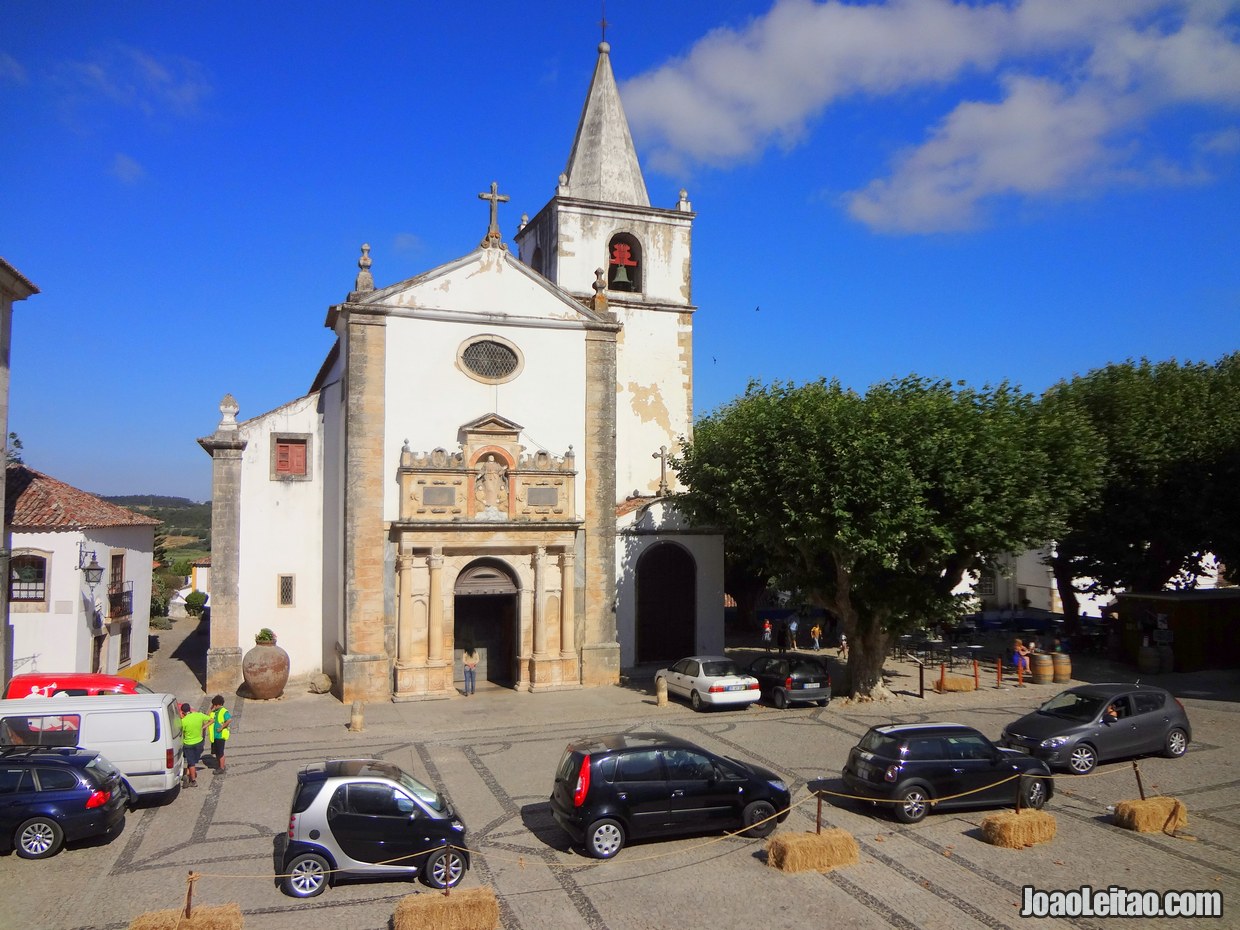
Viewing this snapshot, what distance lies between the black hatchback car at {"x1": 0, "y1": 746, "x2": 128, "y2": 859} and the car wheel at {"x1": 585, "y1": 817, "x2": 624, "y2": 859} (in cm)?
704

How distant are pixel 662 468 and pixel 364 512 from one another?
37.0ft

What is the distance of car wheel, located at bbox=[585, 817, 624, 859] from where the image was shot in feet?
41.7

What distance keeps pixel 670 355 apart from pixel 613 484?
798 cm

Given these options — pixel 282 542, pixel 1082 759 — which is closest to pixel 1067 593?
pixel 1082 759

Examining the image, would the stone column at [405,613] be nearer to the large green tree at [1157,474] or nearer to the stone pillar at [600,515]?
the stone pillar at [600,515]

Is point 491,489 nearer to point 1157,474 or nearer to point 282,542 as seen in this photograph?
point 282,542

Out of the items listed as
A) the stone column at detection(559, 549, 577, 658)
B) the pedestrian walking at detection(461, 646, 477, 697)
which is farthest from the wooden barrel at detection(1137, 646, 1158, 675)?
the pedestrian walking at detection(461, 646, 477, 697)

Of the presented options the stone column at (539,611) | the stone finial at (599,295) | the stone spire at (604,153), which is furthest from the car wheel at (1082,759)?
the stone spire at (604,153)

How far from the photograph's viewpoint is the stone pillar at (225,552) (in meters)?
25.6

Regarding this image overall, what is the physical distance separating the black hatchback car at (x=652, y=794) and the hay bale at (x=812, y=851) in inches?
42.2

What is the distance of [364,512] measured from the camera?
979 inches

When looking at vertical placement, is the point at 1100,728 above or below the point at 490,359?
below

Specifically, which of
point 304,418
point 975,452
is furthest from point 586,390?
point 975,452

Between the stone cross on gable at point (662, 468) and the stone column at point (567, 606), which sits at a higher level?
the stone cross on gable at point (662, 468)
